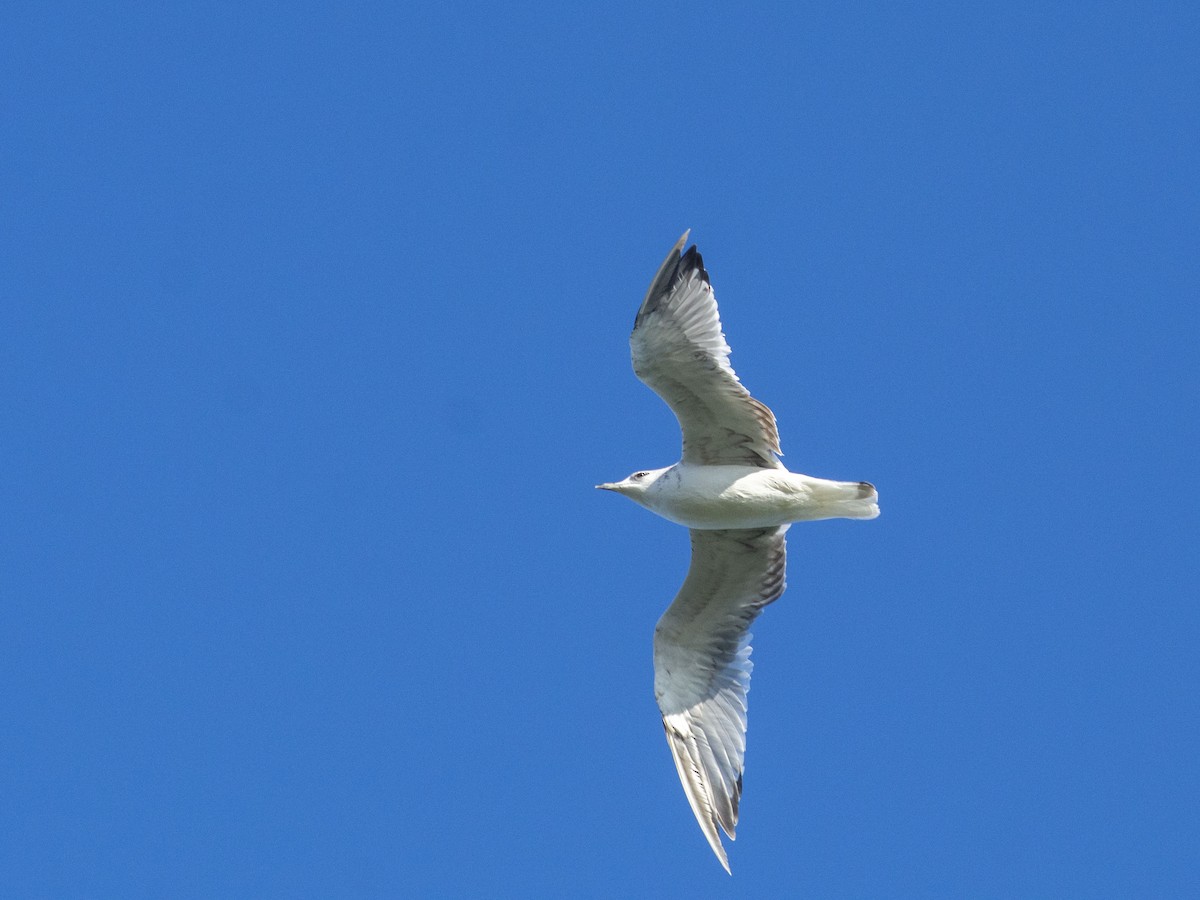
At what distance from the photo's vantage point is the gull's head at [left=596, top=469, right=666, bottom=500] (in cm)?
1523

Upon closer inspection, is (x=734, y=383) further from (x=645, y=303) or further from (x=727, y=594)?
(x=727, y=594)

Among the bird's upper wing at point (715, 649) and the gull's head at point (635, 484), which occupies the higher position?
the gull's head at point (635, 484)

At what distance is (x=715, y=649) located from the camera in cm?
1576

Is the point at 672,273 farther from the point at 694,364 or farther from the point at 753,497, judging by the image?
the point at 753,497

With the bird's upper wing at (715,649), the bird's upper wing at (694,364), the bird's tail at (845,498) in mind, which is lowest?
the bird's upper wing at (715,649)

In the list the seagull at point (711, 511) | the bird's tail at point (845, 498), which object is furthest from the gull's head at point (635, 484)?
the bird's tail at point (845, 498)

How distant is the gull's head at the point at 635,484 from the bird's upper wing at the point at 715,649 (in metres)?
0.70

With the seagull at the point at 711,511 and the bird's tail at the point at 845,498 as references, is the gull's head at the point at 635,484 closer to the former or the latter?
the seagull at the point at 711,511

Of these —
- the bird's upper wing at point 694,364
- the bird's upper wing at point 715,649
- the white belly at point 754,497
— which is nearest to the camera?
the bird's upper wing at point 694,364

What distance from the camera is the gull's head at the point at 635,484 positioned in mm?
15234

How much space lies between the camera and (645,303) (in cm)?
1438

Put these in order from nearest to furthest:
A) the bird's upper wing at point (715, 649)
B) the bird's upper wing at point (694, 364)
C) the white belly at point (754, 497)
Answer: the bird's upper wing at point (694, 364) → the white belly at point (754, 497) → the bird's upper wing at point (715, 649)

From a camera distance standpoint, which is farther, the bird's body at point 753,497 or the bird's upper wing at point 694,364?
the bird's body at point 753,497

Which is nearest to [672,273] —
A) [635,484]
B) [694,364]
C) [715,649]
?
[694,364]
